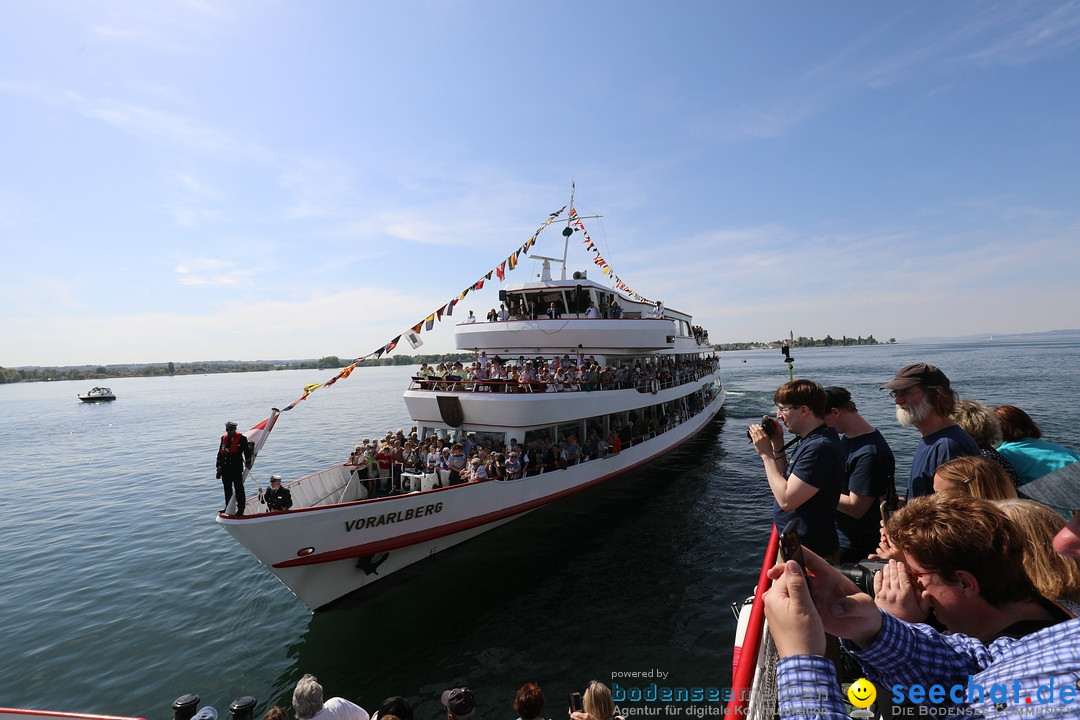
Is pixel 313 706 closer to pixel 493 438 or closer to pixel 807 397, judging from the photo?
pixel 807 397

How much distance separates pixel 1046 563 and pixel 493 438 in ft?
38.8

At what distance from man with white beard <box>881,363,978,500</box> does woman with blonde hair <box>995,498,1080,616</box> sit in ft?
6.52

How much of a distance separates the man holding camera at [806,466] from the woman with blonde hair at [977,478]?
58cm

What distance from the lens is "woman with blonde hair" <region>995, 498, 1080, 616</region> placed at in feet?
4.83

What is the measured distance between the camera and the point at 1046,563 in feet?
4.95

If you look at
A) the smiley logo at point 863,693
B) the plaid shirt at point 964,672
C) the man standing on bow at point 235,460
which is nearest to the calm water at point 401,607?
the man standing on bow at point 235,460

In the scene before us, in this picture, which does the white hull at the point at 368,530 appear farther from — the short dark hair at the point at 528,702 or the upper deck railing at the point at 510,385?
the short dark hair at the point at 528,702

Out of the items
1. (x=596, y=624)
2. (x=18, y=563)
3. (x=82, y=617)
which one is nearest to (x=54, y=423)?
(x=18, y=563)

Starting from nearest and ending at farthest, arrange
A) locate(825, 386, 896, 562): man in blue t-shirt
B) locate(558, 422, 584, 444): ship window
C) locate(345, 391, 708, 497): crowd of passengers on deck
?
locate(825, 386, 896, 562): man in blue t-shirt → locate(345, 391, 708, 497): crowd of passengers on deck → locate(558, 422, 584, 444): ship window

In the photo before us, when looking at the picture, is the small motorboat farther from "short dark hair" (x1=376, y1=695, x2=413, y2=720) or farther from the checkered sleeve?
the checkered sleeve

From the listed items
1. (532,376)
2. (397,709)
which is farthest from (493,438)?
(397,709)

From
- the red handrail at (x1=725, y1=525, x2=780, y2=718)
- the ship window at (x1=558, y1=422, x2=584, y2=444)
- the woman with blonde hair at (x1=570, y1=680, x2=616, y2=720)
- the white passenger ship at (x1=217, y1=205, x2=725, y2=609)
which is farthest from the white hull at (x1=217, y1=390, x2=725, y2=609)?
the red handrail at (x1=725, y1=525, x2=780, y2=718)

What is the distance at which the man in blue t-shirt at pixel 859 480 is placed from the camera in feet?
12.0

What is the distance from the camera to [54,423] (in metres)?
48.9
